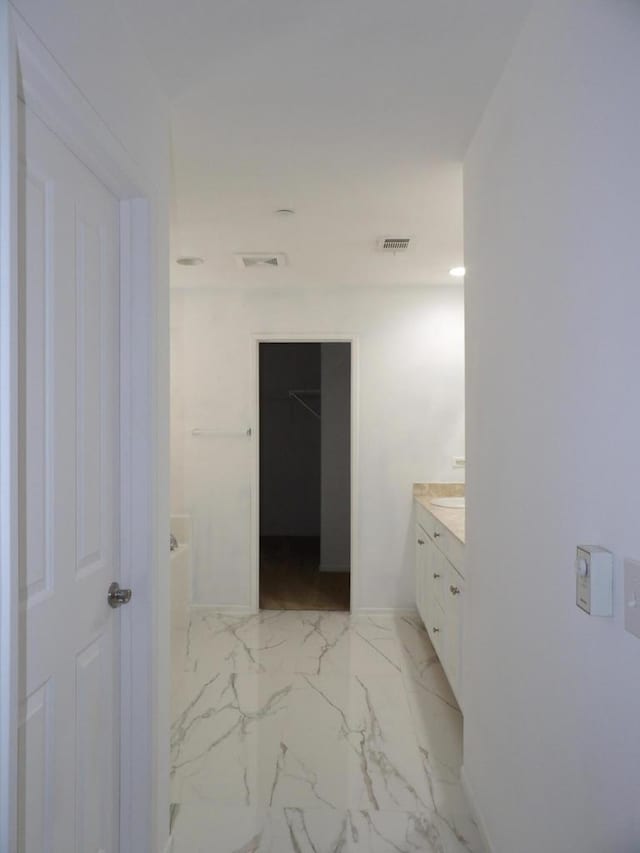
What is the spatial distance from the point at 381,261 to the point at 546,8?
7.95 feet

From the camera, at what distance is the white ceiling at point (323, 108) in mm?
1594

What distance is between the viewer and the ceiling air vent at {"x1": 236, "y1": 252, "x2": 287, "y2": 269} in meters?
3.68

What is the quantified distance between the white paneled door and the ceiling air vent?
2.00m

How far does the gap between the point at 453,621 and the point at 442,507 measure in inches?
41.6

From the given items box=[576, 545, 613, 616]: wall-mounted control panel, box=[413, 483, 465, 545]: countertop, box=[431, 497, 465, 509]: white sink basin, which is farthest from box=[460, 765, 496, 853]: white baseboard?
box=[431, 497, 465, 509]: white sink basin

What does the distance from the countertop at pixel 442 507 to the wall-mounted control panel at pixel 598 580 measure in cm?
152

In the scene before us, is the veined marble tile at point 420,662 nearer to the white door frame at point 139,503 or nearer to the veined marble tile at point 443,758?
the veined marble tile at point 443,758

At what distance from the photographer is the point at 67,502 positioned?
142 centimetres

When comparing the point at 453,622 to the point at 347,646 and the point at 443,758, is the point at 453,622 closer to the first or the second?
the point at 443,758

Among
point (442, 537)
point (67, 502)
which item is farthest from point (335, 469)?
point (67, 502)

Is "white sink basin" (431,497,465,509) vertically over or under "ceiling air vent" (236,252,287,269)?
under

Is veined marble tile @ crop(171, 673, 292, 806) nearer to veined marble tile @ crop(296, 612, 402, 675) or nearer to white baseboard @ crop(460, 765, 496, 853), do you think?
veined marble tile @ crop(296, 612, 402, 675)

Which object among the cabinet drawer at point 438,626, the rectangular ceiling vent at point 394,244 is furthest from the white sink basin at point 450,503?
the rectangular ceiling vent at point 394,244

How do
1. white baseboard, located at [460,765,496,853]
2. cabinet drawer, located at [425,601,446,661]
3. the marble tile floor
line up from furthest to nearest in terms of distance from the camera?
cabinet drawer, located at [425,601,446,661]
the marble tile floor
white baseboard, located at [460,765,496,853]
